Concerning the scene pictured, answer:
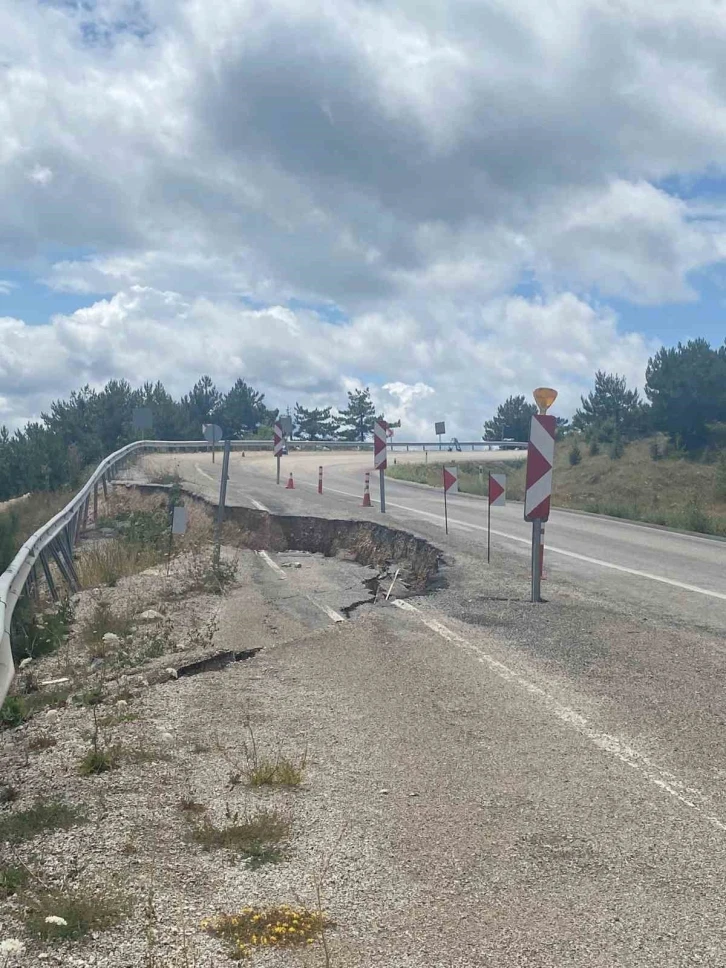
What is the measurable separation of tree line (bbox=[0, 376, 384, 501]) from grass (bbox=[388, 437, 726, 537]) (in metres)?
14.3

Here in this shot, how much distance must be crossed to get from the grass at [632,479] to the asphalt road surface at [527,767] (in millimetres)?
23553

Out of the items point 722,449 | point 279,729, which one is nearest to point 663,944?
point 279,729

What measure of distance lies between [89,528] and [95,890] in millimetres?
17079

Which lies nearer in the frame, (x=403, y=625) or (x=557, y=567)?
(x=403, y=625)

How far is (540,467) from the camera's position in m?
11.1

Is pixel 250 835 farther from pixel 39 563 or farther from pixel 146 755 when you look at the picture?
pixel 39 563

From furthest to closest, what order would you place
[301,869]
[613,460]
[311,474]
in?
[613,460], [311,474], [301,869]

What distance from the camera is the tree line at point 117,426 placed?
36413 millimetres

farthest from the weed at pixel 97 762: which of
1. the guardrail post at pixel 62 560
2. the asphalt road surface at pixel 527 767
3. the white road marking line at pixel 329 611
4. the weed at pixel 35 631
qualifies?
the guardrail post at pixel 62 560

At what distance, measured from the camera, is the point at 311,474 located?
41031 millimetres

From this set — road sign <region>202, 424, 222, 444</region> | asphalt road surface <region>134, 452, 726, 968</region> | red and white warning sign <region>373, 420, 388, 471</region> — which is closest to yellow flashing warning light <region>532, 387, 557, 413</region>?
asphalt road surface <region>134, 452, 726, 968</region>

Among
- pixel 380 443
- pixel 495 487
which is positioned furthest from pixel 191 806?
pixel 380 443

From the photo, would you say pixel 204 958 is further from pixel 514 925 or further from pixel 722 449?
pixel 722 449

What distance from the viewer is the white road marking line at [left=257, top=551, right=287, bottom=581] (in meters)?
14.6
